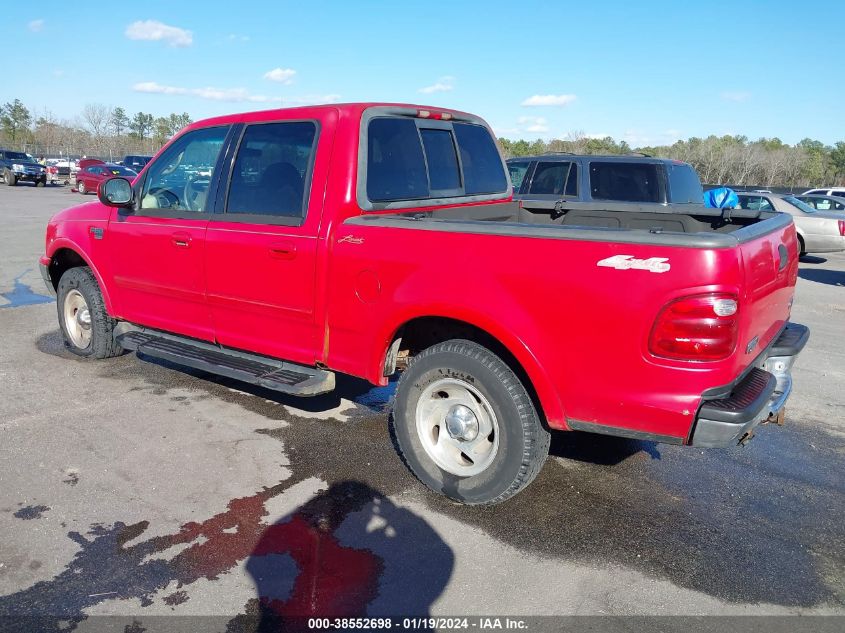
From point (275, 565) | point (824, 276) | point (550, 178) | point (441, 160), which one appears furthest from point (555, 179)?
point (275, 565)

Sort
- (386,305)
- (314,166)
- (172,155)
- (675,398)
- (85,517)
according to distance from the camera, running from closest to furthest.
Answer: (675,398) < (85,517) < (386,305) < (314,166) < (172,155)

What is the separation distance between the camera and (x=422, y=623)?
108 inches

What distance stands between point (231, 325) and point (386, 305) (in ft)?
4.63

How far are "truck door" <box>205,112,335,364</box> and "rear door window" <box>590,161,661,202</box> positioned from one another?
5.68m

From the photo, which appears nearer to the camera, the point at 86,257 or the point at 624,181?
the point at 86,257

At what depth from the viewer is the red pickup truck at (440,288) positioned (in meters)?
2.98

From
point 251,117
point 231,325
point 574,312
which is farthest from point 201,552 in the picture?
point 251,117

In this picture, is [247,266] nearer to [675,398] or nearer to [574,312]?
[574,312]

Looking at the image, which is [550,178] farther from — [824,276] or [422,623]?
[422,623]

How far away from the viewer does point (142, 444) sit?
4375mm

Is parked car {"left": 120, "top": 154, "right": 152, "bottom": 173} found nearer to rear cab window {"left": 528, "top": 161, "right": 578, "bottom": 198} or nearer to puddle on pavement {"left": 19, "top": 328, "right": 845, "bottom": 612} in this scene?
rear cab window {"left": 528, "top": 161, "right": 578, "bottom": 198}

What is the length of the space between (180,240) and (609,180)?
6.10 m

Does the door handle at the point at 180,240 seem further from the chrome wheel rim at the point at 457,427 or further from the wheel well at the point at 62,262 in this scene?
the chrome wheel rim at the point at 457,427

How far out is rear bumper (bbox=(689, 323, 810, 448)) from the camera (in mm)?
2949
